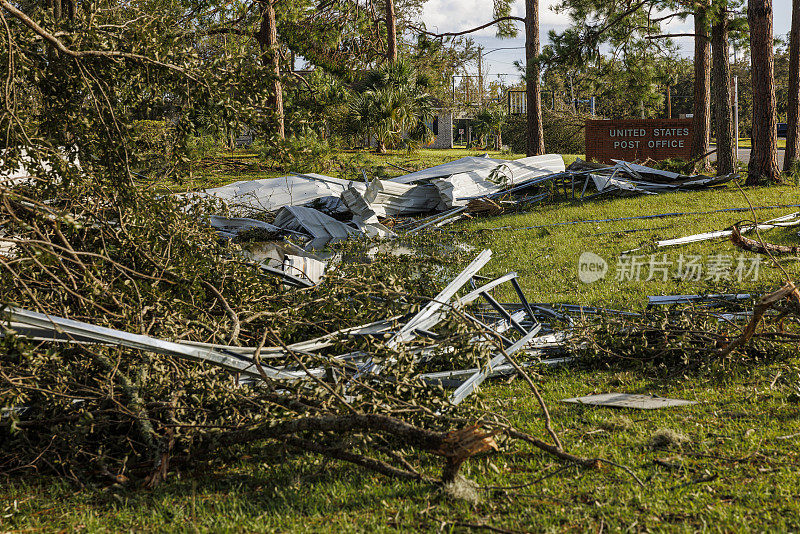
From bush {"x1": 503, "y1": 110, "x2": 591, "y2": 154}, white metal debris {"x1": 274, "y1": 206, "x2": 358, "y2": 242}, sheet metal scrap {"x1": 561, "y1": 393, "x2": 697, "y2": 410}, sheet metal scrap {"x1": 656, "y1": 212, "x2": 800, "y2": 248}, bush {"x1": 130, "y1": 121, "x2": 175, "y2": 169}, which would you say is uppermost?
bush {"x1": 503, "y1": 110, "x2": 591, "y2": 154}

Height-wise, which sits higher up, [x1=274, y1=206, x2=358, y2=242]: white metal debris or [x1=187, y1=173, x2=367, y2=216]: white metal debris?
[x1=187, y1=173, x2=367, y2=216]: white metal debris

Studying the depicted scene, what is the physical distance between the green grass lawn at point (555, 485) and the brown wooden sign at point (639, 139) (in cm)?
1533

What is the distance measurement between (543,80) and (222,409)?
1491 centimetres

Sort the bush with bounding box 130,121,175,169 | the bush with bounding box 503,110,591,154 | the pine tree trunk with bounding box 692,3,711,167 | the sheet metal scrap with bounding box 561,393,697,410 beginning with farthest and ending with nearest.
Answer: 1. the bush with bounding box 503,110,591,154
2. the pine tree trunk with bounding box 692,3,711,167
3. the bush with bounding box 130,121,175,169
4. the sheet metal scrap with bounding box 561,393,697,410

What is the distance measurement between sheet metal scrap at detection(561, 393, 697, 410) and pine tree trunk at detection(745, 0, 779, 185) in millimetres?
11832

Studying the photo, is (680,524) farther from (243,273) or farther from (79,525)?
(243,273)

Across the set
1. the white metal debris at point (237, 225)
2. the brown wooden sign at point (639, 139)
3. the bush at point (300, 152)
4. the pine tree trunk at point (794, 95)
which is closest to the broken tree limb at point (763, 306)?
the bush at point (300, 152)

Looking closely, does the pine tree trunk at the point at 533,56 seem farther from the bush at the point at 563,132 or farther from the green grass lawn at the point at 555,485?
the green grass lawn at the point at 555,485

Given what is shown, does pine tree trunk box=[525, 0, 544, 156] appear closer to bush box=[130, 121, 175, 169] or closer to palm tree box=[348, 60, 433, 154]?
palm tree box=[348, 60, 433, 154]

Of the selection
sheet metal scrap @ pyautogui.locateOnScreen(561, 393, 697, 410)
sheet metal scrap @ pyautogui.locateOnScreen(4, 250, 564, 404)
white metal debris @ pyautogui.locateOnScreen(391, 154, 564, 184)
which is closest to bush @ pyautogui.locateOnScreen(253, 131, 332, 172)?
sheet metal scrap @ pyautogui.locateOnScreen(4, 250, 564, 404)

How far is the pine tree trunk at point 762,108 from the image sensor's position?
547 inches

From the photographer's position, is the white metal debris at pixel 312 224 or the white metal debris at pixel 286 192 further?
the white metal debris at pixel 286 192

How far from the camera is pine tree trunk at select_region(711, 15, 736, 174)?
15.2 m

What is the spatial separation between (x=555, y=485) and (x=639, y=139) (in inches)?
700
